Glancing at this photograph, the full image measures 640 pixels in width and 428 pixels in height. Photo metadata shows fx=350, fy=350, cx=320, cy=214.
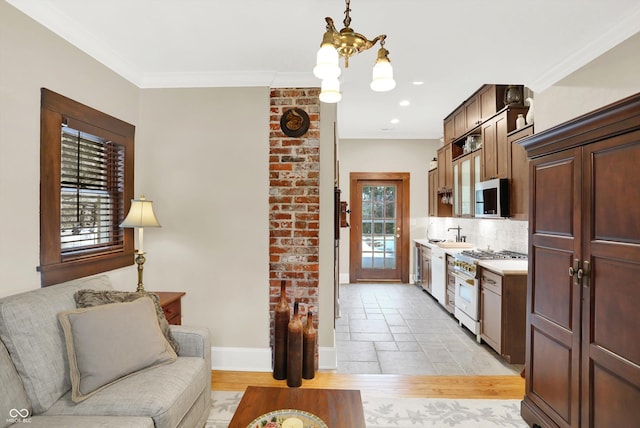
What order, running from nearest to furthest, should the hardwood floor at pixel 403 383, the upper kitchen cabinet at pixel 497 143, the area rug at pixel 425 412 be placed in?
the area rug at pixel 425 412, the hardwood floor at pixel 403 383, the upper kitchen cabinet at pixel 497 143

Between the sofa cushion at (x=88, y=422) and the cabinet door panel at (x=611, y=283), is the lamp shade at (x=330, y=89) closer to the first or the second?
the cabinet door panel at (x=611, y=283)

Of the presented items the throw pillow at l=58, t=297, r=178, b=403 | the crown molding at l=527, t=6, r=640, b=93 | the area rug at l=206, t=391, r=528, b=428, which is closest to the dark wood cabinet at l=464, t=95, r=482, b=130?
the crown molding at l=527, t=6, r=640, b=93

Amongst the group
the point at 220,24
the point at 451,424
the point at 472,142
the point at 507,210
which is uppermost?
the point at 220,24

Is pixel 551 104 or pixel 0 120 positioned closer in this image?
pixel 0 120

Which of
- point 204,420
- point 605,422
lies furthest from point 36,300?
point 605,422

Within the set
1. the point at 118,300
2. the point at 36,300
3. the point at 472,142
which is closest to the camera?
the point at 36,300

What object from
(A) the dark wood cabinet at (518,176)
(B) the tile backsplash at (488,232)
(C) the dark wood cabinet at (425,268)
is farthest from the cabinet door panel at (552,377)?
(C) the dark wood cabinet at (425,268)

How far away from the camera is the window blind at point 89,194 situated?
235 cm

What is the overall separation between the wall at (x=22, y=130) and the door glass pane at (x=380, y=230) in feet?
17.3

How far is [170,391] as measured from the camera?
1.75 metres

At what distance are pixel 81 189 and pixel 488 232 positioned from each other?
4634 millimetres

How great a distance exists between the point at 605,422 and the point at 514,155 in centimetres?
245

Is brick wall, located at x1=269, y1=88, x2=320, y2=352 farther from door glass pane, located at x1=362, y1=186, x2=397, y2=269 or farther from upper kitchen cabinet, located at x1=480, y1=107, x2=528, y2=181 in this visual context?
door glass pane, located at x1=362, y1=186, x2=397, y2=269

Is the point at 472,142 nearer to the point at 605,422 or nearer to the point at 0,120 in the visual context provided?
the point at 605,422
